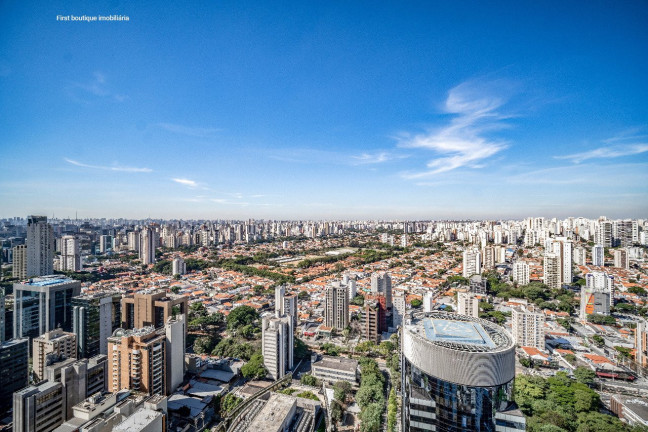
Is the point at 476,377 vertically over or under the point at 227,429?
over

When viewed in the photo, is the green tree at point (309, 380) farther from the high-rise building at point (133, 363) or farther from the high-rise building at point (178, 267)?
the high-rise building at point (178, 267)

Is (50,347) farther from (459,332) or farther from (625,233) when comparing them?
(625,233)

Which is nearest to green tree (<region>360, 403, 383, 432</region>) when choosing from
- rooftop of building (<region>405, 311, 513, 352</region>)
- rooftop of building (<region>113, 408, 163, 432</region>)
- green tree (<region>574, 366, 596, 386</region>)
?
rooftop of building (<region>405, 311, 513, 352</region>)

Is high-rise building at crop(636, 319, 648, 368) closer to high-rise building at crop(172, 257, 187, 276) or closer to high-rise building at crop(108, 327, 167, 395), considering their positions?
high-rise building at crop(108, 327, 167, 395)

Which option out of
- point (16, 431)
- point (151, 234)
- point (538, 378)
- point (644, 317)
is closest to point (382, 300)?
point (538, 378)

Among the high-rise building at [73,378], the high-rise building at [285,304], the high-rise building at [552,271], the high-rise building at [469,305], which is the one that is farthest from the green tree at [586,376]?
the high-rise building at [73,378]

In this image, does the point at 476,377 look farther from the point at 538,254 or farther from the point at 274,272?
the point at 538,254
